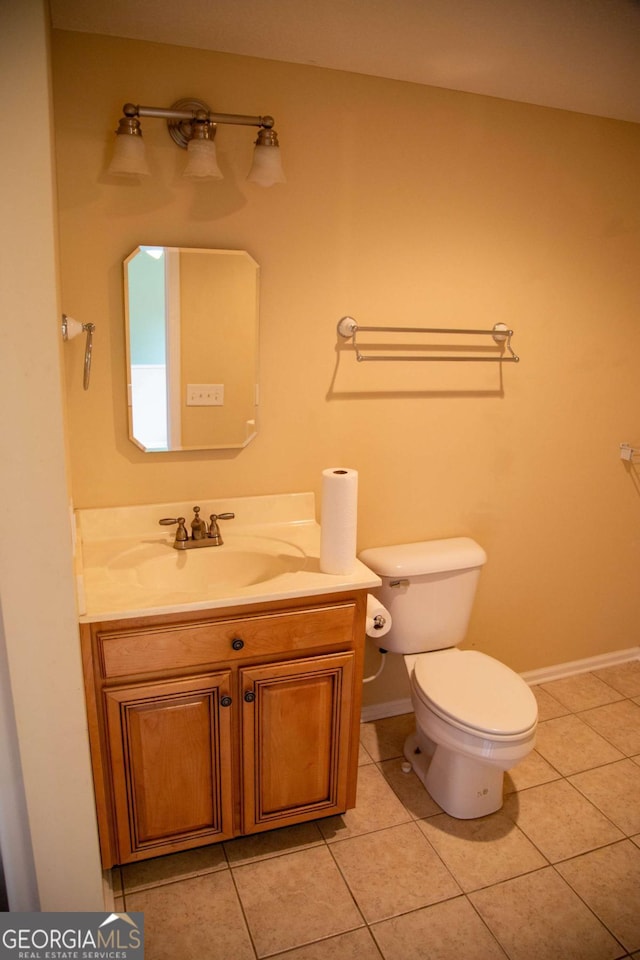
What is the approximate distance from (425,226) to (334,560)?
119 cm

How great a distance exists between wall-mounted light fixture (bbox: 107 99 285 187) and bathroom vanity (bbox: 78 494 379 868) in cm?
99

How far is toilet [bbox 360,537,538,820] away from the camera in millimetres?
1867

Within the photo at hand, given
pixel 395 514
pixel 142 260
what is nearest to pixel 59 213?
pixel 142 260

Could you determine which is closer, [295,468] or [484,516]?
[295,468]

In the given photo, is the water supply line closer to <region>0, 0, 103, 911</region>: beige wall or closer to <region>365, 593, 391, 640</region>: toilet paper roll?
<region>365, 593, 391, 640</region>: toilet paper roll

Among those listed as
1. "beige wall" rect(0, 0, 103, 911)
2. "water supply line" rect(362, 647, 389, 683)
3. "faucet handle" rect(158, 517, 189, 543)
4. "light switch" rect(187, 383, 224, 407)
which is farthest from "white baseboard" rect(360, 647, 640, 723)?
"light switch" rect(187, 383, 224, 407)

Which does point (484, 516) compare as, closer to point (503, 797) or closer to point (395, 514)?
point (395, 514)

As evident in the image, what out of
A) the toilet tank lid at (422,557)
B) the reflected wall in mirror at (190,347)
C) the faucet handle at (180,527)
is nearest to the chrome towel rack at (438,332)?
the reflected wall in mirror at (190,347)

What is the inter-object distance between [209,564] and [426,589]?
2.59ft

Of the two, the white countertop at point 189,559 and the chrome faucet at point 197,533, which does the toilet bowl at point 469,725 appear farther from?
the chrome faucet at point 197,533

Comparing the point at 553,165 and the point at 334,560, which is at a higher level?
the point at 553,165

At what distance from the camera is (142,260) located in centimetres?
179

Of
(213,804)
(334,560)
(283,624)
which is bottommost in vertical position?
(213,804)

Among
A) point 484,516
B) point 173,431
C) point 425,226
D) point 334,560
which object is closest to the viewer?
point 334,560
